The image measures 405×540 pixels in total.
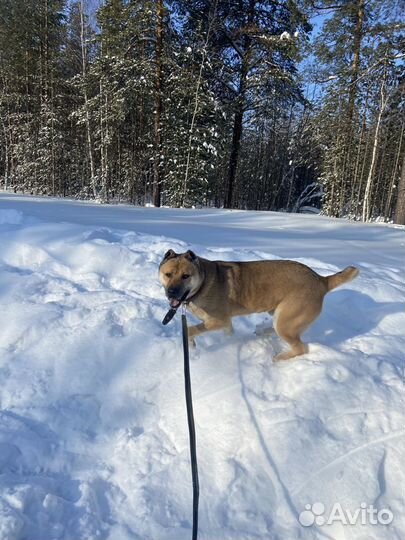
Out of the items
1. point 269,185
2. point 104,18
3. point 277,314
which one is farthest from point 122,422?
point 269,185

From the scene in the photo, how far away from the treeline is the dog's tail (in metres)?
10.6

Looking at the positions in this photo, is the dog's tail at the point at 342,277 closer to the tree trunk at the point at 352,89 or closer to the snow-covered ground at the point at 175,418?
the snow-covered ground at the point at 175,418

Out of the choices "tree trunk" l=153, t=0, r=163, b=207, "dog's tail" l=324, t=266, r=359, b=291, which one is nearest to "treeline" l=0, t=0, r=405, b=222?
"tree trunk" l=153, t=0, r=163, b=207

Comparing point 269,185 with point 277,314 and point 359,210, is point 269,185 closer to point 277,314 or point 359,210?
point 359,210

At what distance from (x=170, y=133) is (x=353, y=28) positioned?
936 cm

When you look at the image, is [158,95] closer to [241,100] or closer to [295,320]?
[241,100]

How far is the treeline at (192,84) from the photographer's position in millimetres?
16219

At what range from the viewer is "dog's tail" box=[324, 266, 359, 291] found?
3617 millimetres

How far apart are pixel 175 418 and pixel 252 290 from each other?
142 cm

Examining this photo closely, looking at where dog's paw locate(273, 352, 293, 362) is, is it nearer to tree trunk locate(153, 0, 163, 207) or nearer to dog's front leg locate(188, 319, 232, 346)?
dog's front leg locate(188, 319, 232, 346)

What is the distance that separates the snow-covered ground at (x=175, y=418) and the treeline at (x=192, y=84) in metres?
11.2

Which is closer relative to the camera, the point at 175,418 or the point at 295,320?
the point at 175,418

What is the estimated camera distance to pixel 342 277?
11.9 feet

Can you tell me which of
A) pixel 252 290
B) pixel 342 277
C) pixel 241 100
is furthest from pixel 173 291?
pixel 241 100
